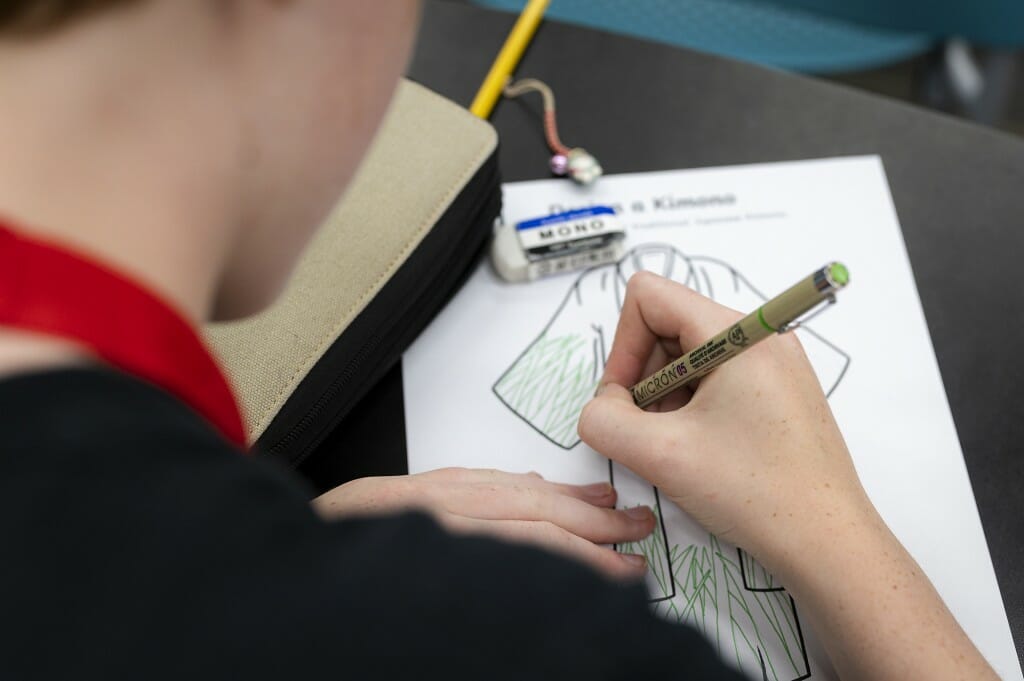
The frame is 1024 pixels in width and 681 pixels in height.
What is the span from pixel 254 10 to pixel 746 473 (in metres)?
0.35

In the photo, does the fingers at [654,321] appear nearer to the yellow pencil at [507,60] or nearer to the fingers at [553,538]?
the fingers at [553,538]

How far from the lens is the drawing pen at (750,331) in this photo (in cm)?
36

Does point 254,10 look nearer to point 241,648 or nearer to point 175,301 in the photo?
point 175,301

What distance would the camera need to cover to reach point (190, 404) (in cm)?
28

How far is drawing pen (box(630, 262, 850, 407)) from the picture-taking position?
1.19 ft

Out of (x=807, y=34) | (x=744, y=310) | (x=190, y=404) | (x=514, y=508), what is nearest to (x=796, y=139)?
(x=744, y=310)

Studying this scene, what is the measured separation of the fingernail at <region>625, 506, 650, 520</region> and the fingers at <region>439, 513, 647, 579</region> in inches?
1.2

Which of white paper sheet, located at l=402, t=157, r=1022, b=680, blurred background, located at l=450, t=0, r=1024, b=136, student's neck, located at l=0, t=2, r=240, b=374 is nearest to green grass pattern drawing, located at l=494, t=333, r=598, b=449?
white paper sheet, located at l=402, t=157, r=1022, b=680

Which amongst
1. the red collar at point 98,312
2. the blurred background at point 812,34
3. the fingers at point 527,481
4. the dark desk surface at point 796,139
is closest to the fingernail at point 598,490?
the fingers at point 527,481

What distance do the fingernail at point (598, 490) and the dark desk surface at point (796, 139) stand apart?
146mm

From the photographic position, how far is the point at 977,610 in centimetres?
50

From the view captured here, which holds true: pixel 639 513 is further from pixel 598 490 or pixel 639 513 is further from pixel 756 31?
pixel 756 31

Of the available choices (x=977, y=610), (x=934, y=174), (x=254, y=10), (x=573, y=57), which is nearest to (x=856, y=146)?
(x=934, y=174)

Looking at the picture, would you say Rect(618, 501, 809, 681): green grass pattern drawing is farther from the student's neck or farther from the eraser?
the student's neck
